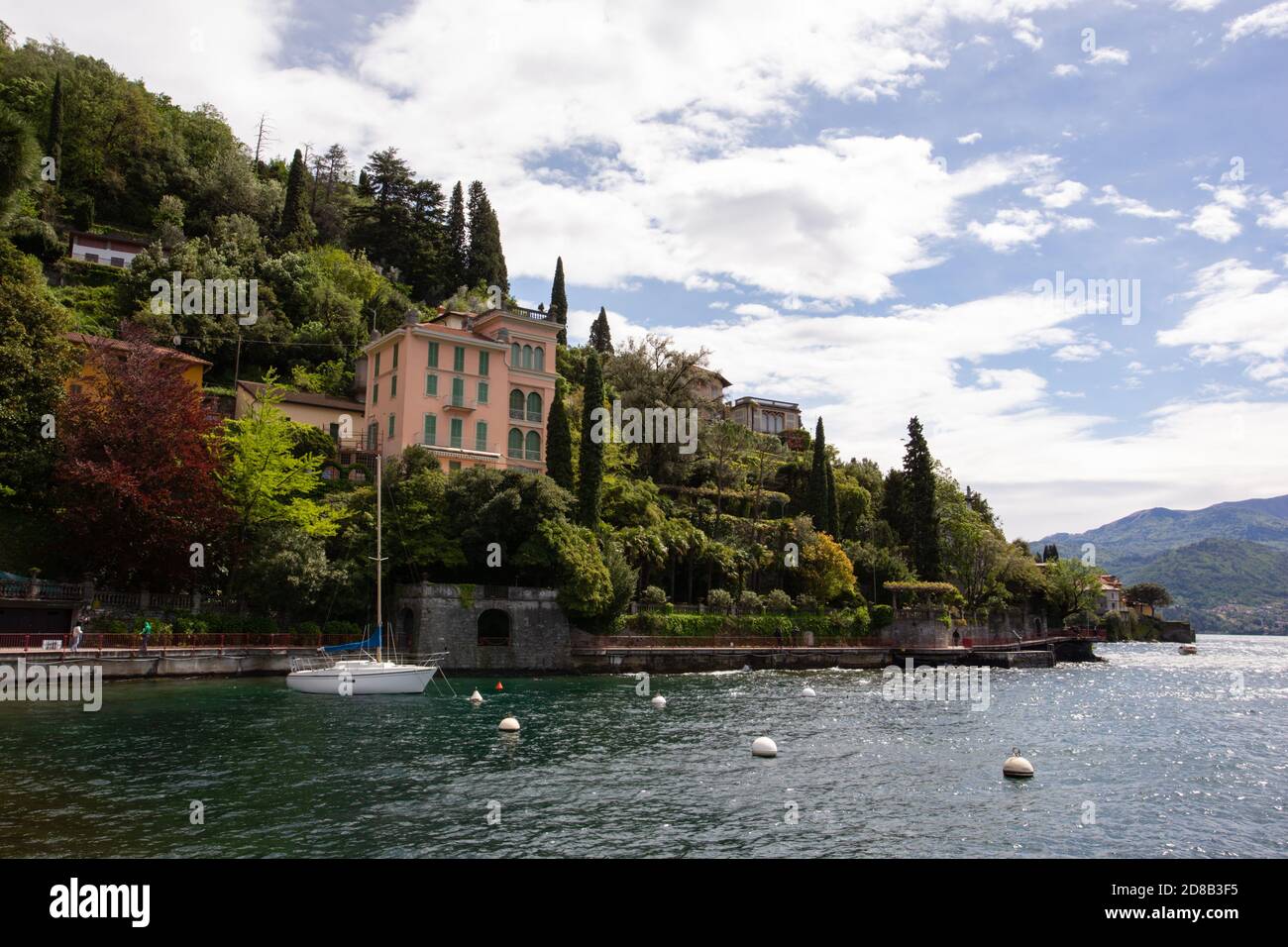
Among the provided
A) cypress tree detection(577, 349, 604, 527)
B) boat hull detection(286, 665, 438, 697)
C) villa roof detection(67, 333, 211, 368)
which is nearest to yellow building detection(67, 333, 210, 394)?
villa roof detection(67, 333, 211, 368)

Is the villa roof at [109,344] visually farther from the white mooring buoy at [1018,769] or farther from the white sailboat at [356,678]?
the white mooring buoy at [1018,769]

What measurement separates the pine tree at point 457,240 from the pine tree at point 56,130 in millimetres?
36031

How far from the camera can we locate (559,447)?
5475 cm

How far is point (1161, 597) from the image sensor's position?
147 meters

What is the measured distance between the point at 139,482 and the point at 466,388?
22.3 meters

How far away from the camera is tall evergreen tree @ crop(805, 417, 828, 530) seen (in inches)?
2849

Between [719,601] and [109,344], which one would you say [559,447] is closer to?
[719,601]

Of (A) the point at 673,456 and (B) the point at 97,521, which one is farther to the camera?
(A) the point at 673,456

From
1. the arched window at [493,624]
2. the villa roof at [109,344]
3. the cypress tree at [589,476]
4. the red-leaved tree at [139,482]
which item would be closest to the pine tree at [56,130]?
the villa roof at [109,344]
